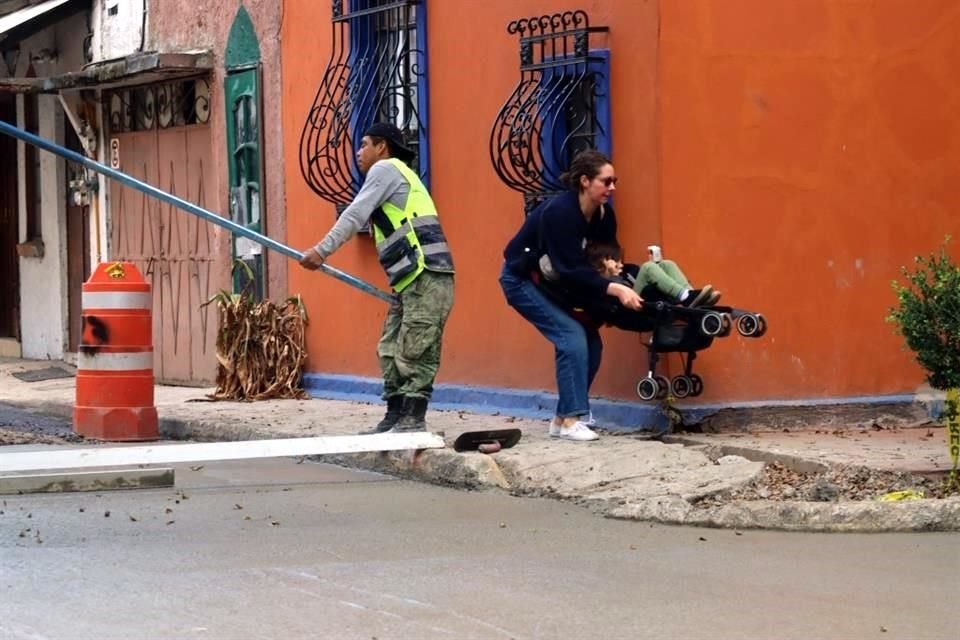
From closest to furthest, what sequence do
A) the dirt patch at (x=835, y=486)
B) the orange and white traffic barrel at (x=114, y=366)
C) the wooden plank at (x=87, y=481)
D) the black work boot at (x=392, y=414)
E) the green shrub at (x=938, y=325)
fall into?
1. the green shrub at (x=938, y=325)
2. the dirt patch at (x=835, y=486)
3. the wooden plank at (x=87, y=481)
4. the black work boot at (x=392, y=414)
5. the orange and white traffic barrel at (x=114, y=366)

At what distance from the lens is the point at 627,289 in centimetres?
902

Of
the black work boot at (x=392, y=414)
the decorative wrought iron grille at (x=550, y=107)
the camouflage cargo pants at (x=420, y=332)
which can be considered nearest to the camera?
the camouflage cargo pants at (x=420, y=332)

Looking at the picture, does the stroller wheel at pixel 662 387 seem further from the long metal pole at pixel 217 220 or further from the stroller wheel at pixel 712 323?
the long metal pole at pixel 217 220

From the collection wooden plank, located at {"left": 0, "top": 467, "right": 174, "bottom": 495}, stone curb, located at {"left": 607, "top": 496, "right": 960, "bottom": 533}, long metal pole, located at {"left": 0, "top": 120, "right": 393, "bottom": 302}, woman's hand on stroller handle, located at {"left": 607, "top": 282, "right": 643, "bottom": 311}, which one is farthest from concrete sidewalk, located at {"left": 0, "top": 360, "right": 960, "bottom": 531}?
wooden plank, located at {"left": 0, "top": 467, "right": 174, "bottom": 495}

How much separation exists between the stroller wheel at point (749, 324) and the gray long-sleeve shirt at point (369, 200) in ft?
6.41

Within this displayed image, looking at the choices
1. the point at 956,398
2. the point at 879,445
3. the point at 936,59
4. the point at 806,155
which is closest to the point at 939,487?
the point at 956,398

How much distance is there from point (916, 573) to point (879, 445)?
281 cm

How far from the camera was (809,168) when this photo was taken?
32.9 ft

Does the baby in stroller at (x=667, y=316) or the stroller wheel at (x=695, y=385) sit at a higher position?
the baby in stroller at (x=667, y=316)

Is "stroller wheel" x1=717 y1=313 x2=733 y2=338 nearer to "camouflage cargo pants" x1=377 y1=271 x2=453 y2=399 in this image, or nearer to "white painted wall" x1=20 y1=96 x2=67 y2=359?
"camouflage cargo pants" x1=377 y1=271 x2=453 y2=399

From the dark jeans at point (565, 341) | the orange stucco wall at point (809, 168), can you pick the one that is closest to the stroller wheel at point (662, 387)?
the dark jeans at point (565, 341)

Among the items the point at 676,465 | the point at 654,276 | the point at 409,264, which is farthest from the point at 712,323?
the point at 409,264

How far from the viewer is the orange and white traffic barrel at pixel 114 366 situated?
1114 cm

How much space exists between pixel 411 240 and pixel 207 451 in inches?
65.5
